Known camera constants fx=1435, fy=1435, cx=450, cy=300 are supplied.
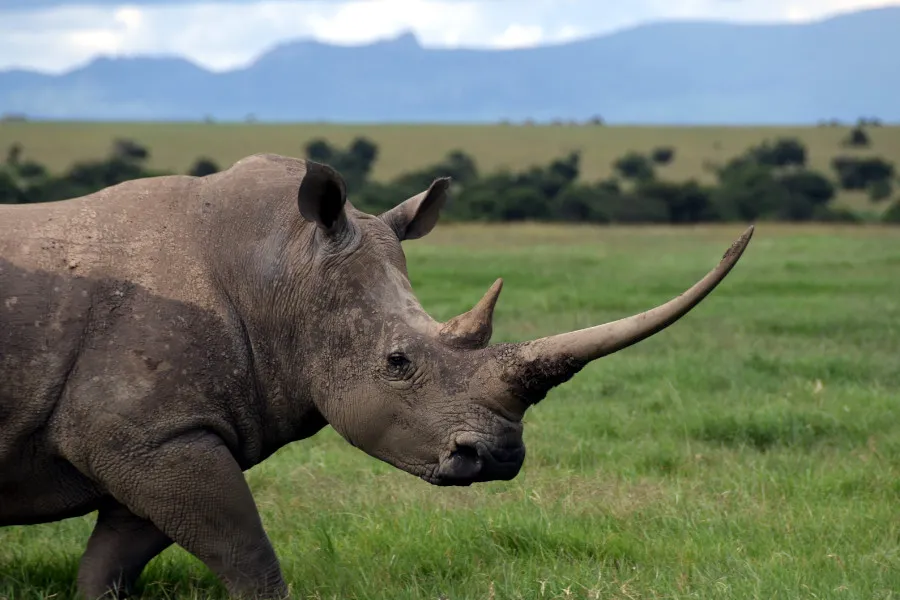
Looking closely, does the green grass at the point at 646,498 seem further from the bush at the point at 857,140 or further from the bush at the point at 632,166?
the bush at the point at 857,140

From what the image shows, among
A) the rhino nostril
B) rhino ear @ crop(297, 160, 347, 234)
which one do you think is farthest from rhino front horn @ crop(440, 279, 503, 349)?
rhino ear @ crop(297, 160, 347, 234)

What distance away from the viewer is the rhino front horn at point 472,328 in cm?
489

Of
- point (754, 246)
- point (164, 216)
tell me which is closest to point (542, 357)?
point (164, 216)

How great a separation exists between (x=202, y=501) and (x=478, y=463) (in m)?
0.95

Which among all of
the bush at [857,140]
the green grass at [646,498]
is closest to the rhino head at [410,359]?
the green grass at [646,498]

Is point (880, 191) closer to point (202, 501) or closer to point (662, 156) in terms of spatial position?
point (662, 156)

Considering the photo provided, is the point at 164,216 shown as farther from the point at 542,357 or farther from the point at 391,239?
the point at 542,357

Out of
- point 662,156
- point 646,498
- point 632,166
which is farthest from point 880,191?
point 646,498

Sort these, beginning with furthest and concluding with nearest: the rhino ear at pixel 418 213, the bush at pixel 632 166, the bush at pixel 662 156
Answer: the bush at pixel 662 156 → the bush at pixel 632 166 → the rhino ear at pixel 418 213

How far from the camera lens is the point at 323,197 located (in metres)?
5.03

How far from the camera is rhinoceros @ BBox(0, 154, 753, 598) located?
4762mm

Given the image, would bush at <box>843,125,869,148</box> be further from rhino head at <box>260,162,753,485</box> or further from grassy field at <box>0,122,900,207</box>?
rhino head at <box>260,162,753,485</box>

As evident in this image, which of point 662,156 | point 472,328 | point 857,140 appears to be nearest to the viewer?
point 472,328

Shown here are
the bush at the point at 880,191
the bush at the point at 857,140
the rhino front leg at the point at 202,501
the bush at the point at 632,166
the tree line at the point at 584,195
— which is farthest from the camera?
the bush at the point at 857,140
